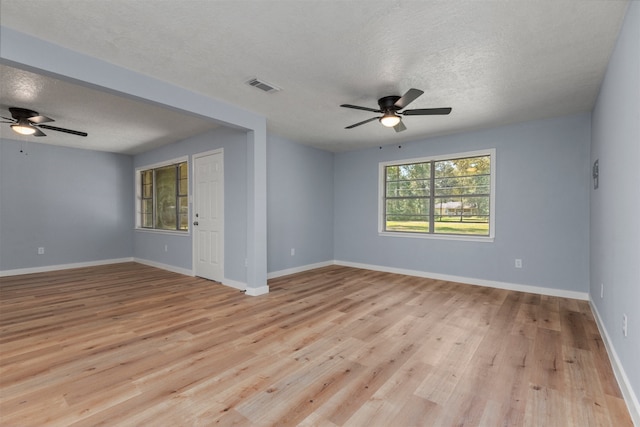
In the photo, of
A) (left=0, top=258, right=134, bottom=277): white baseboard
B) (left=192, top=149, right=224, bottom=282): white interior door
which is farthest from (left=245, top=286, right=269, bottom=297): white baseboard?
(left=0, top=258, right=134, bottom=277): white baseboard

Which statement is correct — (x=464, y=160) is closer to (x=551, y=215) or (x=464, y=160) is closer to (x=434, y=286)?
(x=551, y=215)

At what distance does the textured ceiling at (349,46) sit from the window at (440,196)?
4.28ft

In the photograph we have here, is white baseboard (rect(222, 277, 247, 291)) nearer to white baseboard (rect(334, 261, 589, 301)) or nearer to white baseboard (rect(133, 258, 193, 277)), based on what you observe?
white baseboard (rect(133, 258, 193, 277))

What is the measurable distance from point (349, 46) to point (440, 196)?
3565 millimetres

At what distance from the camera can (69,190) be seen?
241 inches

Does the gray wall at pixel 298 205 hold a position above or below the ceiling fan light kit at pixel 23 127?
below

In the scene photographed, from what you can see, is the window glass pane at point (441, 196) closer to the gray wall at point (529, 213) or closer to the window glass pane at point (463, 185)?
the window glass pane at point (463, 185)

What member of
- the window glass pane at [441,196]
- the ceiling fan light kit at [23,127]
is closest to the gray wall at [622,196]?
the window glass pane at [441,196]

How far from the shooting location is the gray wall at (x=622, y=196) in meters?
1.68

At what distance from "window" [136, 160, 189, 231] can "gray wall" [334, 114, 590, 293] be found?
434 centimetres

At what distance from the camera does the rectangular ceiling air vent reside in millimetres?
3057

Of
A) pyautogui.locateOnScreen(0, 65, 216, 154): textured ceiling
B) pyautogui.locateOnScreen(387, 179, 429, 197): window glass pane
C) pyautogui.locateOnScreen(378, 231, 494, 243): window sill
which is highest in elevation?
pyautogui.locateOnScreen(0, 65, 216, 154): textured ceiling

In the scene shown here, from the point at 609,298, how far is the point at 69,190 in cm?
872

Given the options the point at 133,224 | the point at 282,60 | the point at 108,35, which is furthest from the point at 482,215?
the point at 133,224
